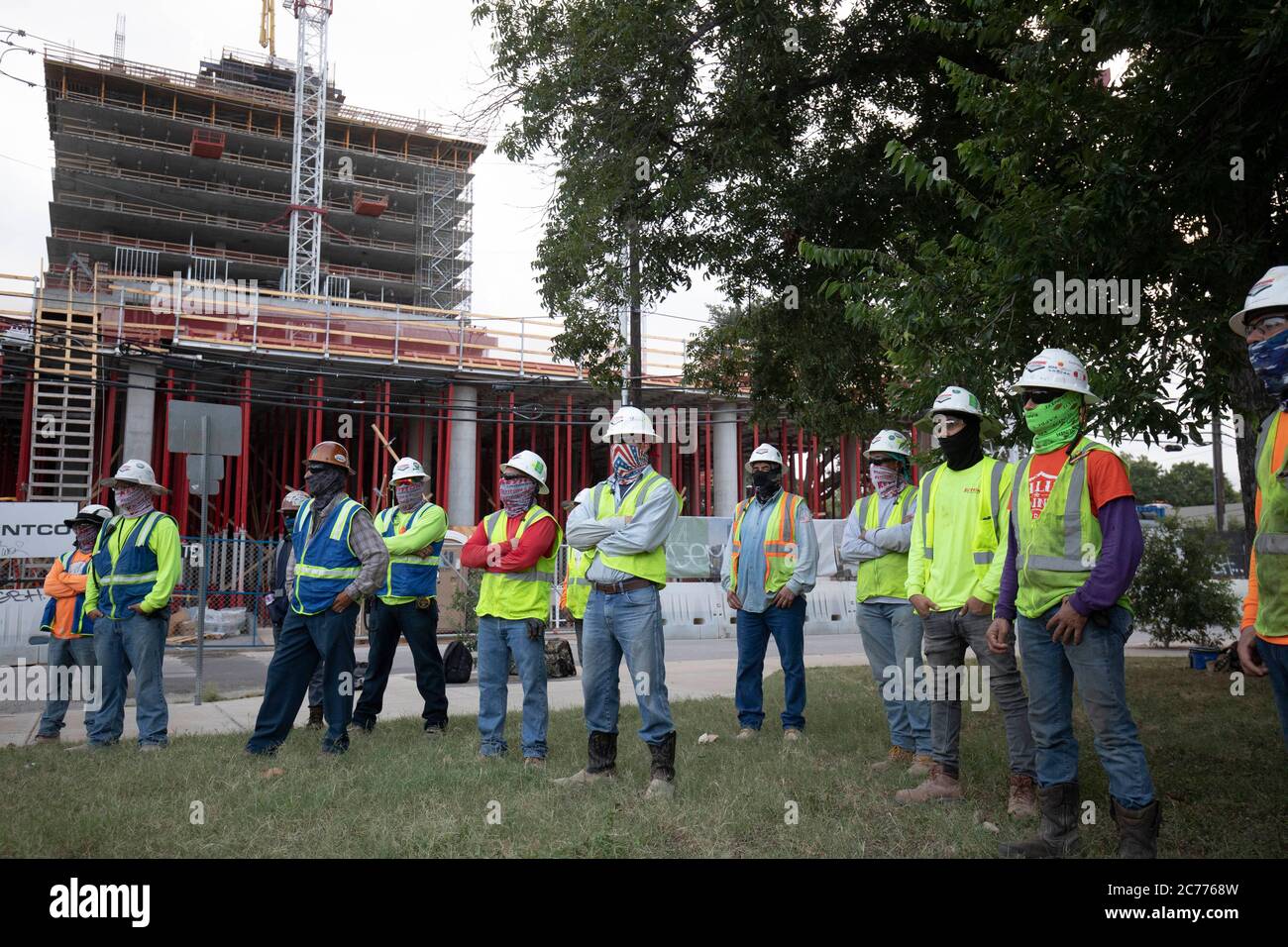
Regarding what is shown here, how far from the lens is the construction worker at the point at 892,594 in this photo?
6336 millimetres

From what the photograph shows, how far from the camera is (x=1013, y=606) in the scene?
4.56 m

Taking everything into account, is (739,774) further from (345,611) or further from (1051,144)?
(1051,144)

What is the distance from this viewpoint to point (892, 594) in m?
6.67

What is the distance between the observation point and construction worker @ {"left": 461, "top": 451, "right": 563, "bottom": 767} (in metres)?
6.55

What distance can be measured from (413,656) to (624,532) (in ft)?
9.26

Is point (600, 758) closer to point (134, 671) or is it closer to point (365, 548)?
point (365, 548)

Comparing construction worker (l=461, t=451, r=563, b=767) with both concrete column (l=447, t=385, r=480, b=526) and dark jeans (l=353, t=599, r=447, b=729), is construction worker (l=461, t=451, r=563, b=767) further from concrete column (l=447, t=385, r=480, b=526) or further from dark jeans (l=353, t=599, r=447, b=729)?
concrete column (l=447, t=385, r=480, b=526)

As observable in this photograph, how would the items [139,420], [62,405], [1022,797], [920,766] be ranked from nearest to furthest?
1. [1022,797]
2. [920,766]
3. [139,420]
4. [62,405]

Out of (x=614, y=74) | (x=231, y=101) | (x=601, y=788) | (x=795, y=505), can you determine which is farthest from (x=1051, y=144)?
(x=231, y=101)

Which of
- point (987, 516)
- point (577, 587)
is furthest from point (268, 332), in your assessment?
point (987, 516)

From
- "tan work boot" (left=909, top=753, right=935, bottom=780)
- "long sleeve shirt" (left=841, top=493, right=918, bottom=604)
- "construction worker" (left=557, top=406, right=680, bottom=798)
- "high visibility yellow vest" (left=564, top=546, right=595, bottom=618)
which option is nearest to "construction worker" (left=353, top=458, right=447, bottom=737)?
"high visibility yellow vest" (left=564, top=546, right=595, bottom=618)

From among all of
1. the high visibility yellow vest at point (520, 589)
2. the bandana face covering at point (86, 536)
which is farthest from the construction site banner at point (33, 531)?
the high visibility yellow vest at point (520, 589)

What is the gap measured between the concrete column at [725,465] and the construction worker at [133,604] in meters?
22.1

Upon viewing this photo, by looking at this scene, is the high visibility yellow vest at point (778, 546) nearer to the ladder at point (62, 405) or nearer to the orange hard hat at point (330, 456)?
the orange hard hat at point (330, 456)
